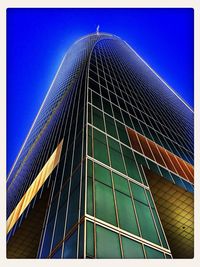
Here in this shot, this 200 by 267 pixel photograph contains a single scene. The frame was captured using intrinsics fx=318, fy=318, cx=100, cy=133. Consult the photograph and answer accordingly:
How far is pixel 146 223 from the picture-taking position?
720 inches

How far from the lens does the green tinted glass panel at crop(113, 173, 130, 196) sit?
19041mm

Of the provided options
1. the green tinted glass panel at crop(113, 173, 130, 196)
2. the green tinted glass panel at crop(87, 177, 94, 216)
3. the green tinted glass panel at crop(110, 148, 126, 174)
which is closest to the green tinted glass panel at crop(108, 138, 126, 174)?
the green tinted glass panel at crop(110, 148, 126, 174)

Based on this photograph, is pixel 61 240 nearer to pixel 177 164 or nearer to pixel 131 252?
pixel 131 252

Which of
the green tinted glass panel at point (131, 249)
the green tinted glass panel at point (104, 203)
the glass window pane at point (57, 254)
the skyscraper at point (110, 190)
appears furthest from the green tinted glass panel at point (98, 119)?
the glass window pane at point (57, 254)

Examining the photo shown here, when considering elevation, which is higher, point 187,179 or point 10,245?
point 187,179

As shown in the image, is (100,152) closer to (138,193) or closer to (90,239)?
(138,193)

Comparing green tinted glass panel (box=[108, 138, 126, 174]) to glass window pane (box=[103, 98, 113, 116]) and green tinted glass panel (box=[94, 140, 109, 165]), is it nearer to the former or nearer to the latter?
green tinted glass panel (box=[94, 140, 109, 165])

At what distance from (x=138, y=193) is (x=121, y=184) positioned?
143cm

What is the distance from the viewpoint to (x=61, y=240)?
16062 millimetres

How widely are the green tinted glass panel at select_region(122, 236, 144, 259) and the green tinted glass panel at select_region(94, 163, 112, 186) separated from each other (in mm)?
3686

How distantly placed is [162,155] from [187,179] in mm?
3118

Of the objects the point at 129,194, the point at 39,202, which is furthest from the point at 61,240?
the point at 39,202

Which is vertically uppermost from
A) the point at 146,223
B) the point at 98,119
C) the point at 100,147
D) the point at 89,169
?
the point at 98,119

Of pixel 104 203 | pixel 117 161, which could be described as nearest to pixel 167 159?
pixel 117 161
